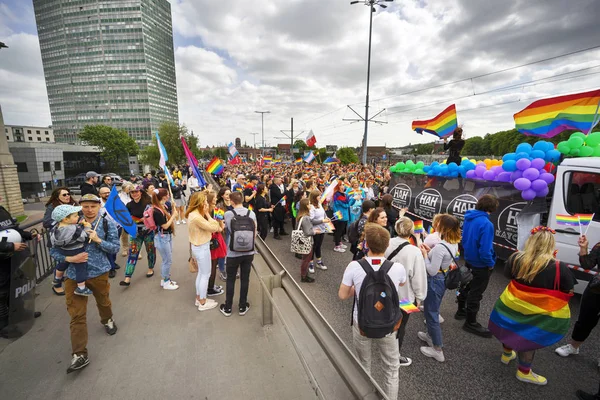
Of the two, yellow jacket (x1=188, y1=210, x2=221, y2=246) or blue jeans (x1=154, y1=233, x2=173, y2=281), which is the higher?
yellow jacket (x1=188, y1=210, x2=221, y2=246)

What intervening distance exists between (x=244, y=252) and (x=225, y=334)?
1.07 m

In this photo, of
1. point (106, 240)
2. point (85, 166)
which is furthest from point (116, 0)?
point (106, 240)

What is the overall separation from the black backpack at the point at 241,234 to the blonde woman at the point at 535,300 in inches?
121

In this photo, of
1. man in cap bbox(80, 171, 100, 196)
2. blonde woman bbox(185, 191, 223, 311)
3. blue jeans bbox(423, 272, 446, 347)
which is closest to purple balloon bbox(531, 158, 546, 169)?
blue jeans bbox(423, 272, 446, 347)

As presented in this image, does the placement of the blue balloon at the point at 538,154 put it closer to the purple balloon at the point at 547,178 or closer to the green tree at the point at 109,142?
the purple balloon at the point at 547,178

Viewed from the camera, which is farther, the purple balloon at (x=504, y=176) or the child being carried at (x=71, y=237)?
the purple balloon at (x=504, y=176)

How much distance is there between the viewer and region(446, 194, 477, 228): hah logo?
5718 millimetres

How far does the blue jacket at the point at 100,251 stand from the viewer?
9.58ft

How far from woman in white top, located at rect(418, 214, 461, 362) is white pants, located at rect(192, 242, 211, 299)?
10.1ft

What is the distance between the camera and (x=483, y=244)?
3354 millimetres

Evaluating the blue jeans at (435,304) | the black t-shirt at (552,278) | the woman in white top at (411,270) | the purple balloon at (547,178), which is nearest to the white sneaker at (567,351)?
the black t-shirt at (552,278)

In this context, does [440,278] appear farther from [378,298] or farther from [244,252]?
[244,252]

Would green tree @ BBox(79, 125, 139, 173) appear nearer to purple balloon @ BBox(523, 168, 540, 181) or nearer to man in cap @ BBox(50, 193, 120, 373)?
man in cap @ BBox(50, 193, 120, 373)

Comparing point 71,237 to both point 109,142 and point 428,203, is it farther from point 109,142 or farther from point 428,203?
point 109,142
